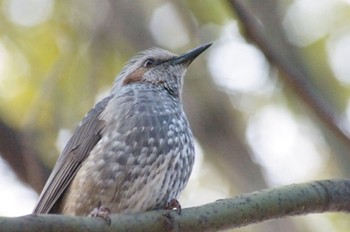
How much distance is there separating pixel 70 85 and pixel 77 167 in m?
1.97

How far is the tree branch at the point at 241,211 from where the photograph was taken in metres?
3.50

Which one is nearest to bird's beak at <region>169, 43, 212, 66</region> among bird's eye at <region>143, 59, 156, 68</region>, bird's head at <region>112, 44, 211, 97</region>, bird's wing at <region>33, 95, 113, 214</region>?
bird's head at <region>112, 44, 211, 97</region>

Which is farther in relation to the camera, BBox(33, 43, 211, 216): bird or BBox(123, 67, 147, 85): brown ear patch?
BBox(123, 67, 147, 85): brown ear patch

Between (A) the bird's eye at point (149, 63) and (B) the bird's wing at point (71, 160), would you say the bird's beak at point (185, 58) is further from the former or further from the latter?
(B) the bird's wing at point (71, 160)

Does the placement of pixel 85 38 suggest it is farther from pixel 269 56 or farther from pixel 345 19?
pixel 269 56

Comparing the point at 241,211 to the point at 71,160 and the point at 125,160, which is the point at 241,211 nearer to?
the point at 125,160

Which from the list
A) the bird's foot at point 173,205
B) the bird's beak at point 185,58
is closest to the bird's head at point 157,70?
the bird's beak at point 185,58

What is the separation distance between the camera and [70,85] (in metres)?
6.43

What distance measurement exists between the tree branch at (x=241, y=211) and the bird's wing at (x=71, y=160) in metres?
0.93

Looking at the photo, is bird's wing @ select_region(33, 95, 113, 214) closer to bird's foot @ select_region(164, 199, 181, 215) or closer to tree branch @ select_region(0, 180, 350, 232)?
bird's foot @ select_region(164, 199, 181, 215)

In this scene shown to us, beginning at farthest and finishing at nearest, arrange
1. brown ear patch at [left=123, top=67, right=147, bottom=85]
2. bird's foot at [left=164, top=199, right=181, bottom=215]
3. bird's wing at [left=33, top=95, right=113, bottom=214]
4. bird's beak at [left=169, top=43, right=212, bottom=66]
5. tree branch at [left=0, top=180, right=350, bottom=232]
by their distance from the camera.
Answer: brown ear patch at [left=123, top=67, right=147, bottom=85], bird's beak at [left=169, top=43, right=212, bottom=66], bird's wing at [left=33, top=95, right=113, bottom=214], bird's foot at [left=164, top=199, right=181, bottom=215], tree branch at [left=0, top=180, right=350, bottom=232]

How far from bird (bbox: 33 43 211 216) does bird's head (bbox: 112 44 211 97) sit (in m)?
0.33

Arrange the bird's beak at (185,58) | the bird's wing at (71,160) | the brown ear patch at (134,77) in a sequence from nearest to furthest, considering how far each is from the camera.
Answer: the bird's wing at (71,160) → the bird's beak at (185,58) → the brown ear patch at (134,77)

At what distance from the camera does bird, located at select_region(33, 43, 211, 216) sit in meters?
4.23
